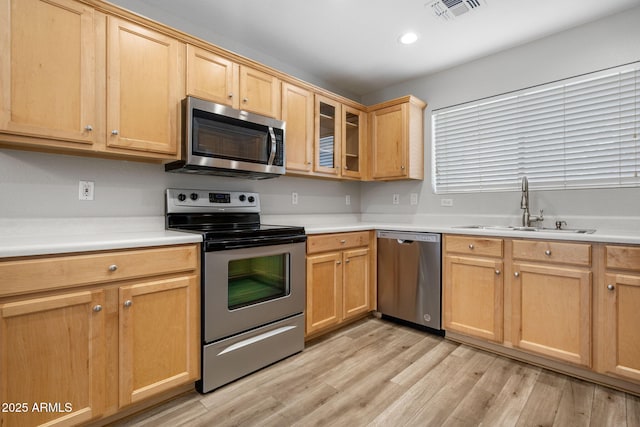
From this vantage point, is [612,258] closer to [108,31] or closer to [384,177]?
[384,177]

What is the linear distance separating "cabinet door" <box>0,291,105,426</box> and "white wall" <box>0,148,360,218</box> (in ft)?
2.46

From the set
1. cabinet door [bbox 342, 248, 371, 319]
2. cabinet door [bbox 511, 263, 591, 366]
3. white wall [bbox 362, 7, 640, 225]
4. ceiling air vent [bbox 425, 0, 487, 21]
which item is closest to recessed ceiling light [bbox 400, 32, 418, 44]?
ceiling air vent [bbox 425, 0, 487, 21]

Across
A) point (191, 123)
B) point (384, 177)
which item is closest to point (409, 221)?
point (384, 177)

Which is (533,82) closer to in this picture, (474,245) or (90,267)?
(474,245)

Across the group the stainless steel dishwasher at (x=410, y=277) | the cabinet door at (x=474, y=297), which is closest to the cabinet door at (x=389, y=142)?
the stainless steel dishwasher at (x=410, y=277)

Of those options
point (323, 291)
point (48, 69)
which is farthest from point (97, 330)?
point (323, 291)

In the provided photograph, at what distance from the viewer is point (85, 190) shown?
1.94 meters

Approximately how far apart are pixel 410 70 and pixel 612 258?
2354 mm

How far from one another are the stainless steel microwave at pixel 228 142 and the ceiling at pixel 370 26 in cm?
77

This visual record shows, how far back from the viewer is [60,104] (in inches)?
63.9

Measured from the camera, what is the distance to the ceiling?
221 cm

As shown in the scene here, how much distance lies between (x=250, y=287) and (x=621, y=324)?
7.28 ft

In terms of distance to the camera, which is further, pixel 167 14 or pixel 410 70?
pixel 410 70

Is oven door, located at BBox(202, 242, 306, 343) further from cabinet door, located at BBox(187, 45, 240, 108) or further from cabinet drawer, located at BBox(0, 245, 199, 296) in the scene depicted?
cabinet door, located at BBox(187, 45, 240, 108)
